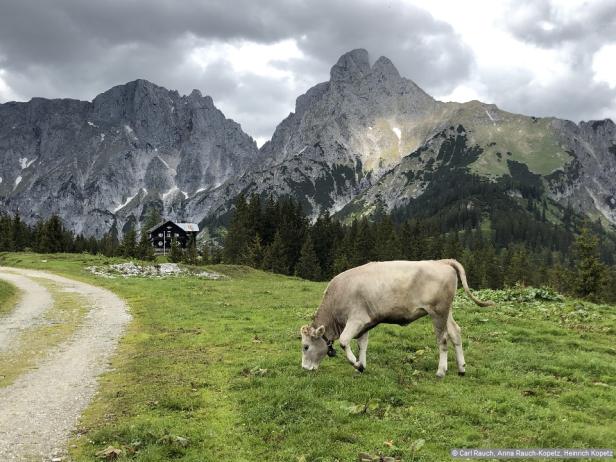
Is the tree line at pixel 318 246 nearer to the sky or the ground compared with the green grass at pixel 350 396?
nearer to the sky

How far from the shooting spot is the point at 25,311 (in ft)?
95.9

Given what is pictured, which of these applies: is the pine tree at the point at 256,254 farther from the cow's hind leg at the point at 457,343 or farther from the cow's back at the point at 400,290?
the cow's hind leg at the point at 457,343

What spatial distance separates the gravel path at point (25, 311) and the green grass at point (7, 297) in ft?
1.41

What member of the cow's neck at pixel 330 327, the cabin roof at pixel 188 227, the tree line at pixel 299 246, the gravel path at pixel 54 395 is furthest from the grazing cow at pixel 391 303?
the cabin roof at pixel 188 227

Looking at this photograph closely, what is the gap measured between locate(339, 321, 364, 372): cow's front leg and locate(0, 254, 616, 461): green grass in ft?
1.43

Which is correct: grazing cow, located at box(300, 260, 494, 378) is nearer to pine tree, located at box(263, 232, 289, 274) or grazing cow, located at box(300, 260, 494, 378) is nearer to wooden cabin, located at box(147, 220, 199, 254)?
pine tree, located at box(263, 232, 289, 274)

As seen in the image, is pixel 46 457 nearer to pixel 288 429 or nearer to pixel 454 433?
pixel 288 429

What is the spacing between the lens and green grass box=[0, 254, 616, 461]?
1005 cm

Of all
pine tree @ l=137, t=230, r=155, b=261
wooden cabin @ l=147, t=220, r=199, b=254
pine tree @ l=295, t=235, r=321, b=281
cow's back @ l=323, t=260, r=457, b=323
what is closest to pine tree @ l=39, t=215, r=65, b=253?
pine tree @ l=137, t=230, r=155, b=261

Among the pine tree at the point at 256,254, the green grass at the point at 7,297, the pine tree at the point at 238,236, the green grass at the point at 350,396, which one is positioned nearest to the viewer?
the green grass at the point at 350,396

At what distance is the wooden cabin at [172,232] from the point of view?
495ft

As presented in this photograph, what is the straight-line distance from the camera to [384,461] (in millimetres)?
9031

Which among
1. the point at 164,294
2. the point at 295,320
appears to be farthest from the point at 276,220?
the point at 295,320

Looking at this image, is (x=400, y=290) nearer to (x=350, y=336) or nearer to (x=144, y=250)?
(x=350, y=336)
